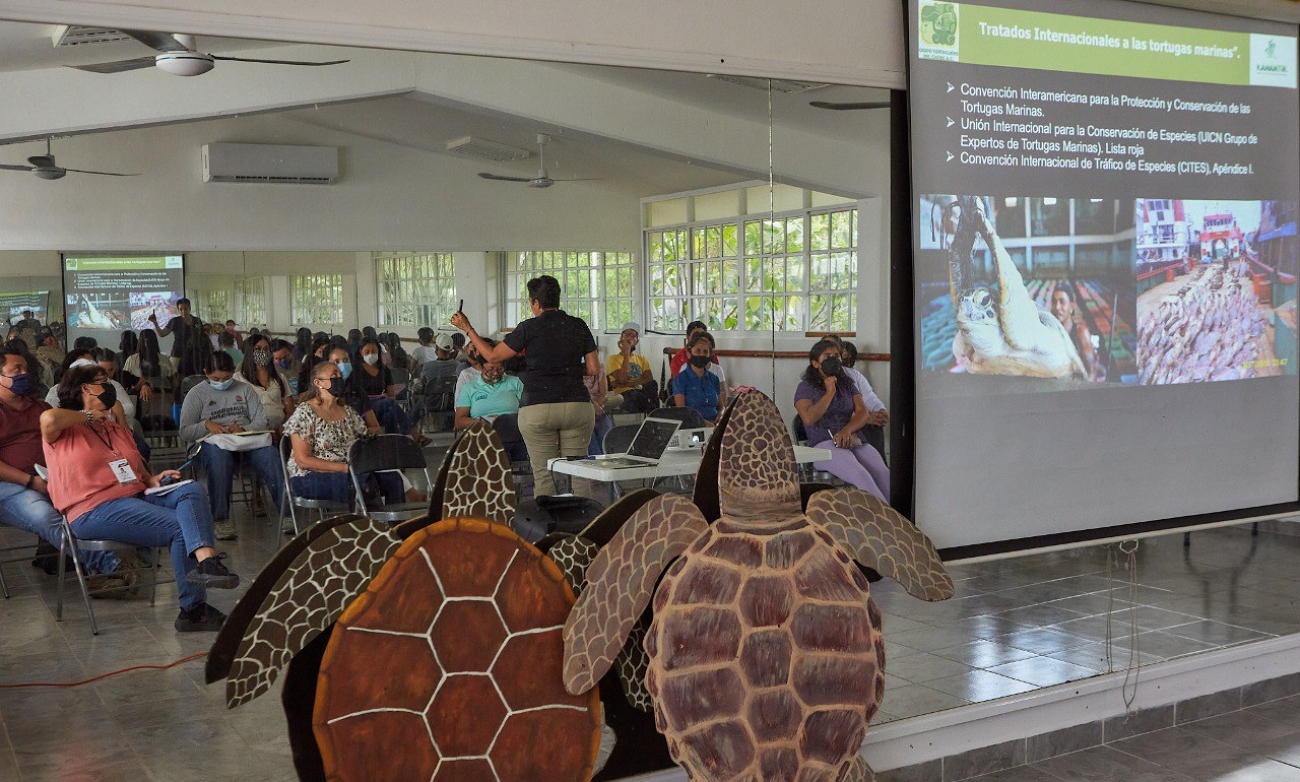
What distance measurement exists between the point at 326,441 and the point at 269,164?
2.35 ft

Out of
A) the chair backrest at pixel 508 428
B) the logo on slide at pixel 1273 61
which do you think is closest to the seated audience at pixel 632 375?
the chair backrest at pixel 508 428

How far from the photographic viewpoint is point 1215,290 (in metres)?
3.69

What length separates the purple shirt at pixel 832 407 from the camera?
3.31 m

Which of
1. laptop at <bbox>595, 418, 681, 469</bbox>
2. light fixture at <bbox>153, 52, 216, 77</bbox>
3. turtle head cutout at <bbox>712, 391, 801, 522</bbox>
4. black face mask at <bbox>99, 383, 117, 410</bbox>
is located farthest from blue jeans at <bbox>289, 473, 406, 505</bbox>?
light fixture at <bbox>153, 52, 216, 77</bbox>


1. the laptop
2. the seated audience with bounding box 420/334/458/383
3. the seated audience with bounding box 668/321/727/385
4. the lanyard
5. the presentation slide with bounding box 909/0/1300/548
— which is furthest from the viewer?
the presentation slide with bounding box 909/0/1300/548

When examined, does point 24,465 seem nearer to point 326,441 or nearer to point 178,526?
point 178,526

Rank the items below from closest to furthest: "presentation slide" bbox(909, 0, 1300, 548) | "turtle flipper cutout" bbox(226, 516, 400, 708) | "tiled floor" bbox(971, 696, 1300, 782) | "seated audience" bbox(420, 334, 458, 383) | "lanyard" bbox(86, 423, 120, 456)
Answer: "turtle flipper cutout" bbox(226, 516, 400, 708) < "lanyard" bbox(86, 423, 120, 456) < "seated audience" bbox(420, 334, 458, 383) < "presentation slide" bbox(909, 0, 1300, 548) < "tiled floor" bbox(971, 696, 1300, 782)

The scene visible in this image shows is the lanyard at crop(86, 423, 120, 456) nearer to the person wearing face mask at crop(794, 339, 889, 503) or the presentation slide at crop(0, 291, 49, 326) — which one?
the presentation slide at crop(0, 291, 49, 326)

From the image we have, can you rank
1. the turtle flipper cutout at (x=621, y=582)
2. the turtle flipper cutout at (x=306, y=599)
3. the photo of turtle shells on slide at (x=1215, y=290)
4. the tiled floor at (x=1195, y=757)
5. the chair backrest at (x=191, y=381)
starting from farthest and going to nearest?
the photo of turtle shells on slide at (x=1215, y=290) < the tiled floor at (x=1195, y=757) < the chair backrest at (x=191, y=381) < the turtle flipper cutout at (x=621, y=582) < the turtle flipper cutout at (x=306, y=599)

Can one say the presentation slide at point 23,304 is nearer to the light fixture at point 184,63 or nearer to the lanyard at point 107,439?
the lanyard at point 107,439

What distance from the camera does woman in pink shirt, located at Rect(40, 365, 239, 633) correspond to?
8.45 ft

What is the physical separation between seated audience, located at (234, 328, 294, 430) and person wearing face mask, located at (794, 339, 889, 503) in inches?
59.2

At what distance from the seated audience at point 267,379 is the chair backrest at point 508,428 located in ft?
1.75

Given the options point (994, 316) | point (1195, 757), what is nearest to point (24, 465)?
point (994, 316)
